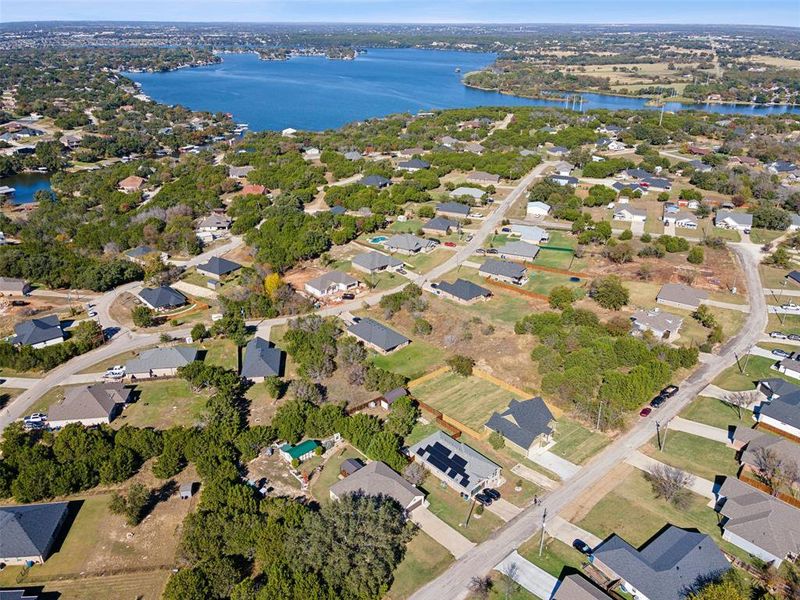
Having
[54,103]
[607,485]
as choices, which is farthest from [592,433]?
[54,103]

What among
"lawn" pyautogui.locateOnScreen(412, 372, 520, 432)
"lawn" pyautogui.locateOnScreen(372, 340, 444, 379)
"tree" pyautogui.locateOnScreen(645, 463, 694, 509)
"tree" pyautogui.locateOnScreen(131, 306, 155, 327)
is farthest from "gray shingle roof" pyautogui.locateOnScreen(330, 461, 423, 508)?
"tree" pyautogui.locateOnScreen(131, 306, 155, 327)

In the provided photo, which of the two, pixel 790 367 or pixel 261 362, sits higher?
pixel 790 367

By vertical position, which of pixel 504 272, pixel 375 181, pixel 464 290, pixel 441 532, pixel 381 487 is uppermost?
pixel 375 181

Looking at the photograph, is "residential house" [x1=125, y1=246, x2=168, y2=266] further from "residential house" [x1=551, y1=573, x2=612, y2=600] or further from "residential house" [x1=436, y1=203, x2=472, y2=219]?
"residential house" [x1=551, y1=573, x2=612, y2=600]

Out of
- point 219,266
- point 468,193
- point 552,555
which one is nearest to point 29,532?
point 552,555

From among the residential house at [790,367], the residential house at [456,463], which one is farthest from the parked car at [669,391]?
the residential house at [456,463]

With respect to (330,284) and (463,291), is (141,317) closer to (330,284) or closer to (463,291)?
(330,284)
